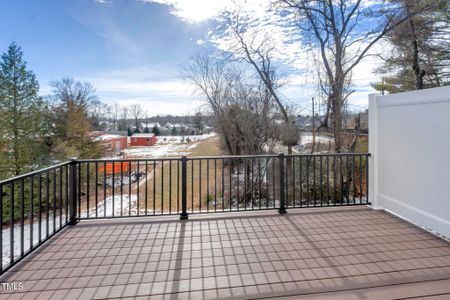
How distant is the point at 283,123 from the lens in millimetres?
10938

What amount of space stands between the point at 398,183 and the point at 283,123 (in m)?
7.67

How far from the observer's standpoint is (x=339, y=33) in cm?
841

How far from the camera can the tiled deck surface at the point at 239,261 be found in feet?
6.30

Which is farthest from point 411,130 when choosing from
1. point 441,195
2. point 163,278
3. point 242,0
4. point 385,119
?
point 242,0

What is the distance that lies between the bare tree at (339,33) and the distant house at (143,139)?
1656 cm

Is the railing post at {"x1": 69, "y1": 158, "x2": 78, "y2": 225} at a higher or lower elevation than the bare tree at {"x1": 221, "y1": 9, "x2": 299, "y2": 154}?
lower

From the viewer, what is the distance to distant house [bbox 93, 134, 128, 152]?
17700 millimetres

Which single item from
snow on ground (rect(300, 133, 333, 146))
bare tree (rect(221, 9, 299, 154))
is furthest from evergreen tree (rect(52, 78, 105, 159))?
snow on ground (rect(300, 133, 333, 146))

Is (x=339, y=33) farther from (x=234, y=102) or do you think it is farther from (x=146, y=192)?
(x=146, y=192)

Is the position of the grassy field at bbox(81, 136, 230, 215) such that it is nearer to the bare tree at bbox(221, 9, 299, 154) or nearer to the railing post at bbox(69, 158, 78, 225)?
the railing post at bbox(69, 158, 78, 225)

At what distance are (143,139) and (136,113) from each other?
364cm

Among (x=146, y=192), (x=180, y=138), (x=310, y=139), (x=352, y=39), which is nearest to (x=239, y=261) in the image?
(x=146, y=192)

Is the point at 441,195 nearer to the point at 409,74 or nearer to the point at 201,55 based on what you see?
the point at 409,74

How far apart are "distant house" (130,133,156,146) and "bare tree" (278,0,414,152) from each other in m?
16.6
